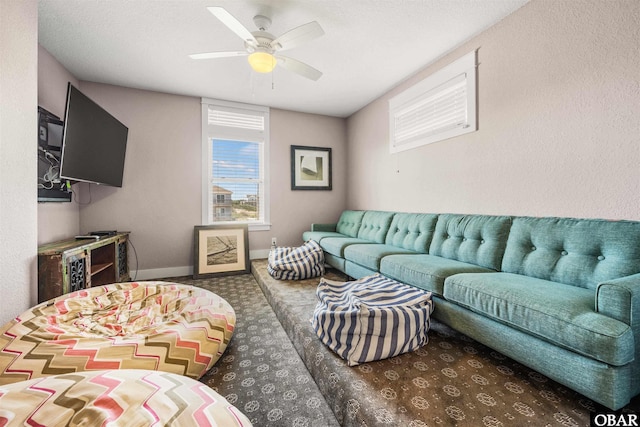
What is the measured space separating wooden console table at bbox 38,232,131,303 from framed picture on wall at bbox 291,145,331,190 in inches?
102

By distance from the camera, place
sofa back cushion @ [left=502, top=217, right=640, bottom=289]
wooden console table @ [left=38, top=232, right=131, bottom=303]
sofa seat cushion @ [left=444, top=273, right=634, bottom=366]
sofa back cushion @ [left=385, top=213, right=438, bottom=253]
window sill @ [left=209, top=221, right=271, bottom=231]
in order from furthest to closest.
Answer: window sill @ [left=209, top=221, right=271, bottom=231] < sofa back cushion @ [left=385, top=213, right=438, bottom=253] < wooden console table @ [left=38, top=232, right=131, bottom=303] < sofa back cushion @ [left=502, top=217, right=640, bottom=289] < sofa seat cushion @ [left=444, top=273, right=634, bottom=366]

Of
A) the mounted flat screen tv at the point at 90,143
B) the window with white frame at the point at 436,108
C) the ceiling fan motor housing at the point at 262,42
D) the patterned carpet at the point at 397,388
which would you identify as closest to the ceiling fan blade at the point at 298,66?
the ceiling fan motor housing at the point at 262,42

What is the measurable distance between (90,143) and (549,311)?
3.77 m

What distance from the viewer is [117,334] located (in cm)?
165

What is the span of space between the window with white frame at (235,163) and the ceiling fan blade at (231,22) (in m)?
2.08

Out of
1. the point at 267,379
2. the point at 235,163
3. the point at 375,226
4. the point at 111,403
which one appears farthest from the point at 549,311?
the point at 235,163

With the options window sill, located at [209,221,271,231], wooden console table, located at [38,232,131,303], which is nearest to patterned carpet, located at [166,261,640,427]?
wooden console table, located at [38,232,131,303]

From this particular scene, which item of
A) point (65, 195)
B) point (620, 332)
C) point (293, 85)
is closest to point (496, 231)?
point (620, 332)

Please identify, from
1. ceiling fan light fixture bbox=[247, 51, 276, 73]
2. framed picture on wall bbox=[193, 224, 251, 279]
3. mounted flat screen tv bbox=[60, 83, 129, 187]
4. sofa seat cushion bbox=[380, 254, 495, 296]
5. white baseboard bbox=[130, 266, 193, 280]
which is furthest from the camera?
framed picture on wall bbox=[193, 224, 251, 279]

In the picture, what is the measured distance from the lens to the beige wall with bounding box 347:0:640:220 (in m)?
1.65

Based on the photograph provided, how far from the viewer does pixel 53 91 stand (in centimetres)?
274

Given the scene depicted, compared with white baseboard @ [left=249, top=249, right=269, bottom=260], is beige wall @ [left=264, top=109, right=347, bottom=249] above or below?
above

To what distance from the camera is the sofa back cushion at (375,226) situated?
132 inches

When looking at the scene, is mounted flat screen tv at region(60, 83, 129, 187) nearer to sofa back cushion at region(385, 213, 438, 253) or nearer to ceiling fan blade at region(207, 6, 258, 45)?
ceiling fan blade at region(207, 6, 258, 45)
